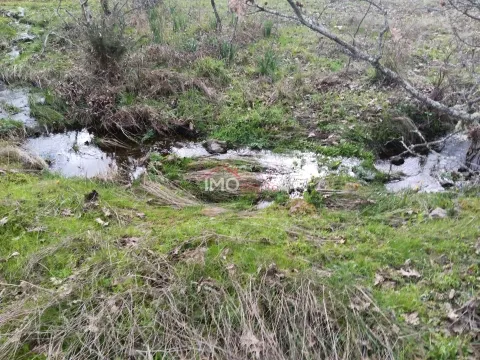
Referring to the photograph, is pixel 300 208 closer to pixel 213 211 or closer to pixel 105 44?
pixel 213 211

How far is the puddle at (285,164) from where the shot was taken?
229 inches

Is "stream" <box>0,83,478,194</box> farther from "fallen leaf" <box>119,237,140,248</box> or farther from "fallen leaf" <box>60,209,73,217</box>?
"fallen leaf" <box>119,237,140,248</box>

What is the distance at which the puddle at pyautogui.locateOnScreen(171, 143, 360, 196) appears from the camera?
5.81 metres

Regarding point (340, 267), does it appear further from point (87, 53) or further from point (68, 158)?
point (87, 53)

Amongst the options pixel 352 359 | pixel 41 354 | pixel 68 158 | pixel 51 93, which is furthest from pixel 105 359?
pixel 51 93

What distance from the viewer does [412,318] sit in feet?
10.5

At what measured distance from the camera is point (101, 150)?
6.91 meters

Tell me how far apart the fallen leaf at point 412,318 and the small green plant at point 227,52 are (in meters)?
6.75

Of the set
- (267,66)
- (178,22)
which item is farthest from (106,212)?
(178,22)

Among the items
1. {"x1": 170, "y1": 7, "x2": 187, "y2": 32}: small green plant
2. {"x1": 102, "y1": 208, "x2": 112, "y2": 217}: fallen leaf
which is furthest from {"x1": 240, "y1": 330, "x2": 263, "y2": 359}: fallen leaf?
{"x1": 170, "y1": 7, "x2": 187, "y2": 32}: small green plant

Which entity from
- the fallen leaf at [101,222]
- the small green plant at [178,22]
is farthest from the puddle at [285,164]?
the small green plant at [178,22]

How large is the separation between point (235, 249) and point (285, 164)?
2656 millimetres

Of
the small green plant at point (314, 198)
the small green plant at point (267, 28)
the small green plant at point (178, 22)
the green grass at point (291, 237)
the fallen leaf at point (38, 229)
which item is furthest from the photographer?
the small green plant at point (267, 28)

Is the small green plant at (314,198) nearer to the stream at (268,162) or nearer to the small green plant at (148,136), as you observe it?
the stream at (268,162)
